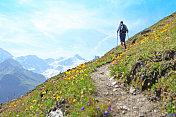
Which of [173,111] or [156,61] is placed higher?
[156,61]

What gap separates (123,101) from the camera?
7352 millimetres

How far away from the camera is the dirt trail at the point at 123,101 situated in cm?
625

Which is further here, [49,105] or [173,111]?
[49,105]

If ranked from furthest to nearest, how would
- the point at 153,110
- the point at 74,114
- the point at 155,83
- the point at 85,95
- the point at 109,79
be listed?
1. the point at 109,79
2. the point at 85,95
3. the point at 155,83
4. the point at 74,114
5. the point at 153,110

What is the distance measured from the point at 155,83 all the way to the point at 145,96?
0.85m

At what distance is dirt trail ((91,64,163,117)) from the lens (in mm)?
6246

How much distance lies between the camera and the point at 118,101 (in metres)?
7.37

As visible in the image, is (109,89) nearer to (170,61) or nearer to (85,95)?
(85,95)

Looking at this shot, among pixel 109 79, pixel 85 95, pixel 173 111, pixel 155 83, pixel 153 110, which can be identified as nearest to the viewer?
pixel 173 111

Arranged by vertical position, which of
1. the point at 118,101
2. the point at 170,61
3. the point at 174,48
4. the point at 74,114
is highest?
the point at 174,48

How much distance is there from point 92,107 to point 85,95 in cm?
126

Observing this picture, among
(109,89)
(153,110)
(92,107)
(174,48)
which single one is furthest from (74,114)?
(174,48)

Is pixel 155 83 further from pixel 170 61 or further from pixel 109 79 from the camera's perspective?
pixel 109 79

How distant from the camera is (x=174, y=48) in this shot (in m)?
8.31
